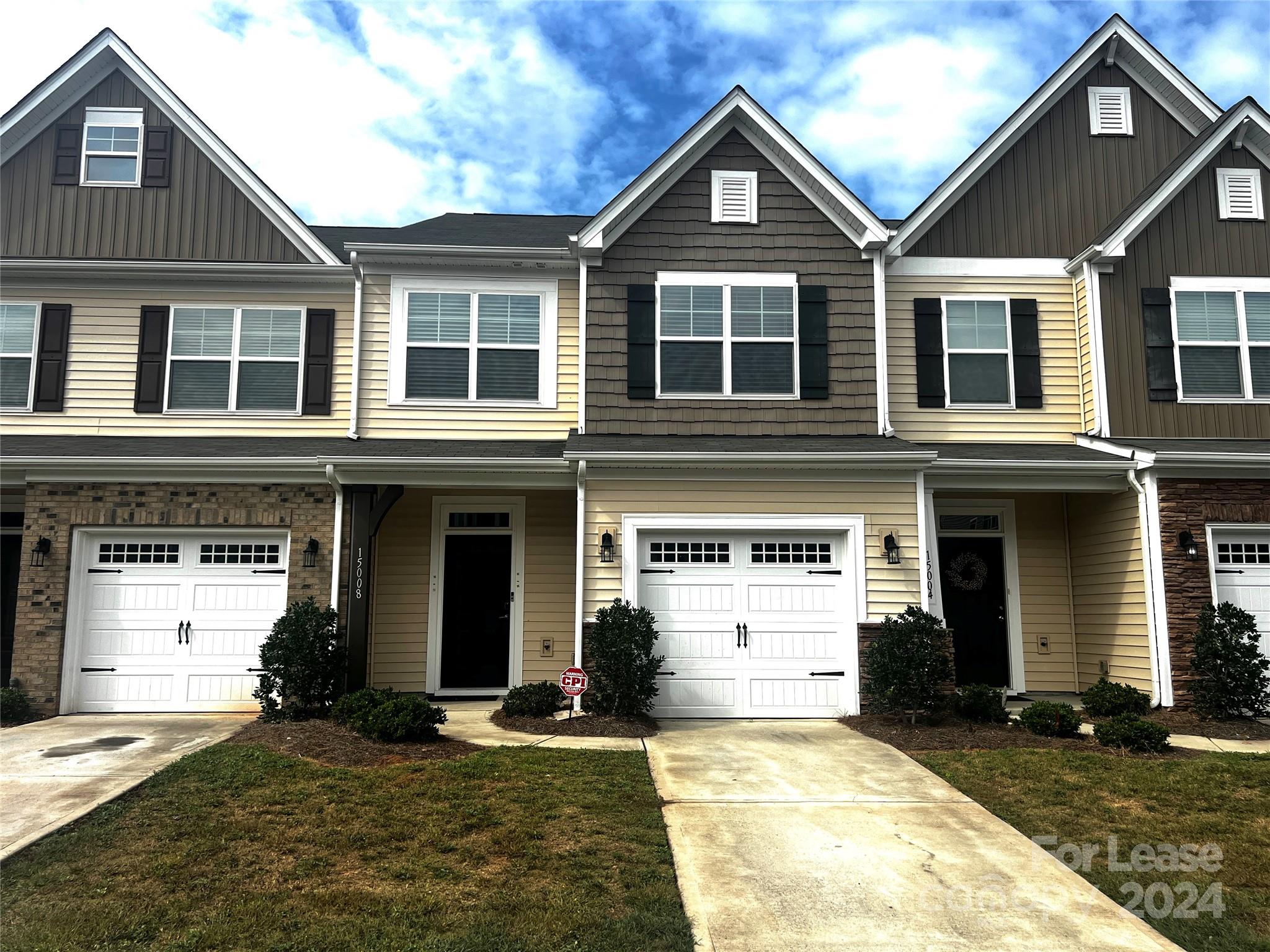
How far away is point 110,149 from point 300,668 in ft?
26.7

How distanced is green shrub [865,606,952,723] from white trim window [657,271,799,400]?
3465 millimetres

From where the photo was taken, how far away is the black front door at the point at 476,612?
481 inches

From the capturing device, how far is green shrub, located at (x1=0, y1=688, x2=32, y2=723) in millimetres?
10125

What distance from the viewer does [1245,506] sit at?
10992mm

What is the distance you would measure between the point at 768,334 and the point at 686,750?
5683mm

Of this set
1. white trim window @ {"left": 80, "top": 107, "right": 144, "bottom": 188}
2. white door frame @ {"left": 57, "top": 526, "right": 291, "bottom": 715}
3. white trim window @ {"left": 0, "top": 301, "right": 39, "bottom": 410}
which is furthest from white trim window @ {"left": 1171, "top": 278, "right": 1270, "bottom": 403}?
white trim window @ {"left": 0, "top": 301, "right": 39, "bottom": 410}

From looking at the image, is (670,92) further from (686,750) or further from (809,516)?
(686,750)

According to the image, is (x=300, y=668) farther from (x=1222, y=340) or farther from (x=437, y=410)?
(x=1222, y=340)

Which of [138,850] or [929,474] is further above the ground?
[929,474]

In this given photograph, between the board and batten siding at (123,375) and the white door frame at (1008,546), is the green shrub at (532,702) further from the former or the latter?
the white door frame at (1008,546)

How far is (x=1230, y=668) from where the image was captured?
10180 mm

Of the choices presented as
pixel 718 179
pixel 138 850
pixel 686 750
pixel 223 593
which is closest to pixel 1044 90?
pixel 718 179

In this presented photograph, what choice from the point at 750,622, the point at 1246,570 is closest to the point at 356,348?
the point at 750,622

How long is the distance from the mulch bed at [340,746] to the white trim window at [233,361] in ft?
15.7
